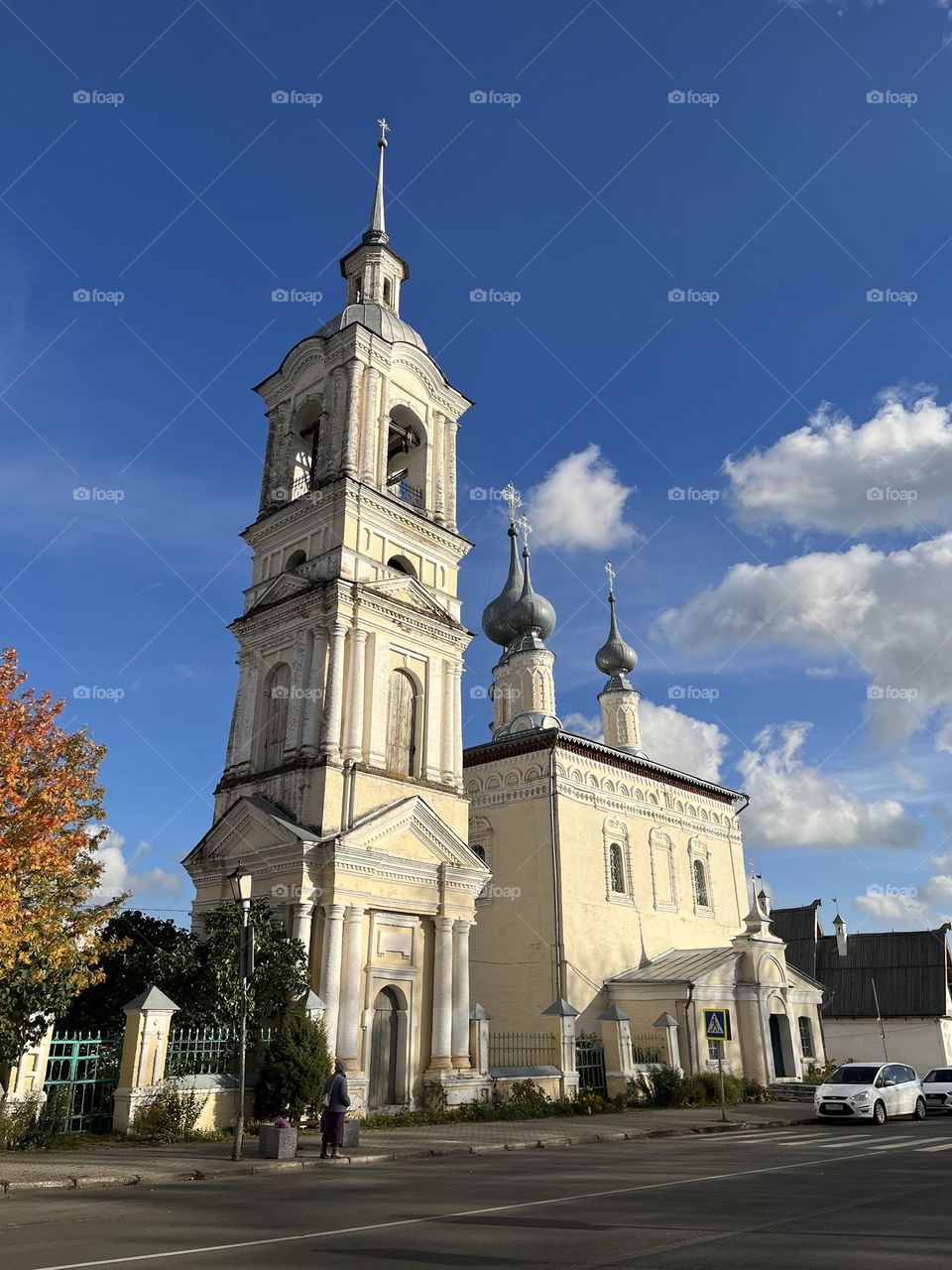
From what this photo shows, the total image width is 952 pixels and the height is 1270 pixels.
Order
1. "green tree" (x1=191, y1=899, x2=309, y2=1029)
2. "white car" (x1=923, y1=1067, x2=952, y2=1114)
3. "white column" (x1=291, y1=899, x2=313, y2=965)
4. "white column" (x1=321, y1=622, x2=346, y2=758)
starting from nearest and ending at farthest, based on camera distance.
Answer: "green tree" (x1=191, y1=899, x2=309, y2=1029) < "white column" (x1=291, y1=899, x2=313, y2=965) < "white column" (x1=321, y1=622, x2=346, y2=758) < "white car" (x1=923, y1=1067, x2=952, y2=1114)

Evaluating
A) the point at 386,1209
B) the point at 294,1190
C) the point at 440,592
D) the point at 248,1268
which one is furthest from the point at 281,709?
the point at 248,1268

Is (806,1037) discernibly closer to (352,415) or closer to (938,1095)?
(938,1095)

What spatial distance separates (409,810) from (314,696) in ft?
11.2

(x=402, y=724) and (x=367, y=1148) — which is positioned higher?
(x=402, y=724)

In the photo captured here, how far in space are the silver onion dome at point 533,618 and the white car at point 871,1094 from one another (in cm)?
2263

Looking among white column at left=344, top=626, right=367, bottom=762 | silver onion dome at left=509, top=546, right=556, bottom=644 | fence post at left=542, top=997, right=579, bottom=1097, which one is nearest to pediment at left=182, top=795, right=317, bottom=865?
white column at left=344, top=626, right=367, bottom=762

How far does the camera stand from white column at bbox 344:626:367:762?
842 inches

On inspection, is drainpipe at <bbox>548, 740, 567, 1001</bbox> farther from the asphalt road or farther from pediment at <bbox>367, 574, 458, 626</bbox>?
the asphalt road

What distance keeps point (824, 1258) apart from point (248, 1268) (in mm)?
3690

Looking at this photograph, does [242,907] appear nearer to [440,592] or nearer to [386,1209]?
[386,1209]

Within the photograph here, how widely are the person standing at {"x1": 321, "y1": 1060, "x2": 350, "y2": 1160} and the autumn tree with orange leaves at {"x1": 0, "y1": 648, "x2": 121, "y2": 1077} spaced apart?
15.1 ft

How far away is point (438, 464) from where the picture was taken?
26844 mm

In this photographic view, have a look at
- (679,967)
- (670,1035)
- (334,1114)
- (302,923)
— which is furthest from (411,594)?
(679,967)

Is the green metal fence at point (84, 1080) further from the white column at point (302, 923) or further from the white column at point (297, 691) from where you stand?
the white column at point (297, 691)
